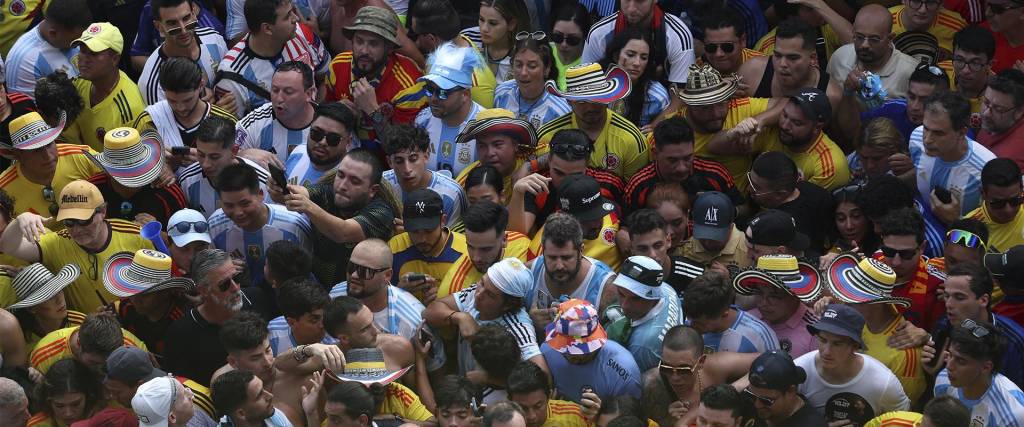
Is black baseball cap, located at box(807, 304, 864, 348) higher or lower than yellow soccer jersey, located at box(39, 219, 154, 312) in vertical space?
higher

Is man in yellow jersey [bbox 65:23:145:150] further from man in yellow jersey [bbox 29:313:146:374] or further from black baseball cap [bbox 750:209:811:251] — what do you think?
black baseball cap [bbox 750:209:811:251]

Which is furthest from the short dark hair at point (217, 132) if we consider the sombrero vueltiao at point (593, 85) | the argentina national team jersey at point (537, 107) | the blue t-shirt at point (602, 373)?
the blue t-shirt at point (602, 373)

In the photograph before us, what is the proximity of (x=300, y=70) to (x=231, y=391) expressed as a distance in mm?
3709

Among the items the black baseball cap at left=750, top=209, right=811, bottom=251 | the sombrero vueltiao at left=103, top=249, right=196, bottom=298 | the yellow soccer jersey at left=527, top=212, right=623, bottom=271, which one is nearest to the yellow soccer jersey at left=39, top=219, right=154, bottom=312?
the sombrero vueltiao at left=103, top=249, right=196, bottom=298

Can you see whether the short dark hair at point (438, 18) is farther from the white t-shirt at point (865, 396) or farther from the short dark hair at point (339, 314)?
the white t-shirt at point (865, 396)

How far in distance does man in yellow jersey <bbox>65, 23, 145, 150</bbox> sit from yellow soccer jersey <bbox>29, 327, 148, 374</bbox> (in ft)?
8.82

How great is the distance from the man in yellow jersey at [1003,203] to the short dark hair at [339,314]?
13.6ft

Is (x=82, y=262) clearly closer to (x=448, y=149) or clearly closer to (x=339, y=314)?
(x=339, y=314)

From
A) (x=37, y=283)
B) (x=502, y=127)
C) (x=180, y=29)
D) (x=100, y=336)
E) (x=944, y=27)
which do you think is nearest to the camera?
(x=100, y=336)

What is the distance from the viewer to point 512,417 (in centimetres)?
913

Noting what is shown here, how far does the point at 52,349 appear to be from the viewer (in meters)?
10.5

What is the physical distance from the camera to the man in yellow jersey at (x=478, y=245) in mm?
10766

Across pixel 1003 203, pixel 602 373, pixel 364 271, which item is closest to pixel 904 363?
pixel 1003 203

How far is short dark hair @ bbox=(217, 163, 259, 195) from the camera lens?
37.1ft
